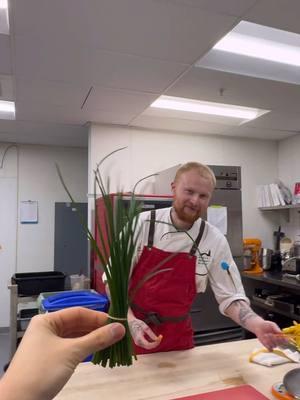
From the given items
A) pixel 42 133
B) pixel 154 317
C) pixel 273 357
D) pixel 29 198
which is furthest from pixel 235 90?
pixel 29 198

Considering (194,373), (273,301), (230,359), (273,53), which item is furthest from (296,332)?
(273,301)

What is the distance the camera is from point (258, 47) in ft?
6.87

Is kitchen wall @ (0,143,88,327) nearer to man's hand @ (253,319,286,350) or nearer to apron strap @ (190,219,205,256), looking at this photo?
apron strap @ (190,219,205,256)

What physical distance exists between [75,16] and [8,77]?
957 millimetres

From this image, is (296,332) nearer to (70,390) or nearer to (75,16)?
(70,390)

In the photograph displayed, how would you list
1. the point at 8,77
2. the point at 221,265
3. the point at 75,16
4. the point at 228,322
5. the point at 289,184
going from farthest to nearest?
the point at 289,184
the point at 228,322
the point at 8,77
the point at 75,16
the point at 221,265

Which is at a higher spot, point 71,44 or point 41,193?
point 71,44

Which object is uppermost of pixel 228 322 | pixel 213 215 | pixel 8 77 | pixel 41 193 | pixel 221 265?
pixel 8 77

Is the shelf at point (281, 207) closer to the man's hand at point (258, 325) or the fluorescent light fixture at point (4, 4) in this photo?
the man's hand at point (258, 325)

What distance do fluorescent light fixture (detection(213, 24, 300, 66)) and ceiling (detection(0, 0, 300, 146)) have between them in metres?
0.14

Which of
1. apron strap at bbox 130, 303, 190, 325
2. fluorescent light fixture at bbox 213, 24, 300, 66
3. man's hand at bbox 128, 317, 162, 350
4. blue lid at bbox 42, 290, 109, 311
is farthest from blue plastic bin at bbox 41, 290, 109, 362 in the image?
fluorescent light fixture at bbox 213, 24, 300, 66

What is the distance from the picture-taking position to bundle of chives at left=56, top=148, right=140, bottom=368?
2.59ft

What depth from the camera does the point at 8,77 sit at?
2428 millimetres

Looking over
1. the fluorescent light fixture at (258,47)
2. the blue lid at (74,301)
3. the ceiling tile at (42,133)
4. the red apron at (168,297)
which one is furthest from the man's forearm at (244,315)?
the ceiling tile at (42,133)
